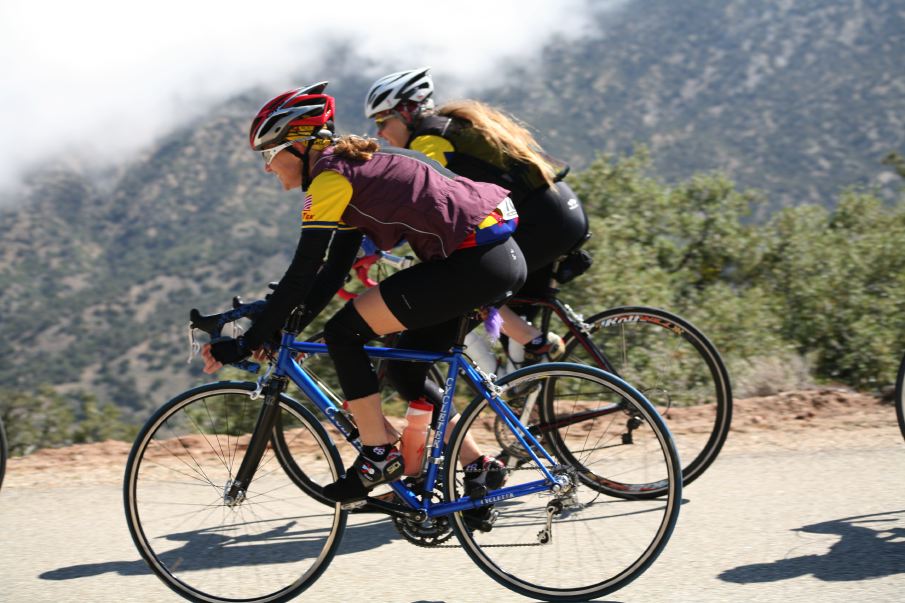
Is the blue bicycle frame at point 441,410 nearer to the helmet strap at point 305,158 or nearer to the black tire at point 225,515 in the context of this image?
the black tire at point 225,515

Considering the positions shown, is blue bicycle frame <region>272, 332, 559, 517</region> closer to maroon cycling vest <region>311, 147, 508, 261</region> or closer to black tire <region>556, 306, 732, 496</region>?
maroon cycling vest <region>311, 147, 508, 261</region>

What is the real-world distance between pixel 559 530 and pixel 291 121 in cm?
194

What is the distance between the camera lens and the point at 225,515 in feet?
13.3

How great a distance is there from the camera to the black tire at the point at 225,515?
3748 millimetres

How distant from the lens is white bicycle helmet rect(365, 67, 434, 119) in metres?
4.96

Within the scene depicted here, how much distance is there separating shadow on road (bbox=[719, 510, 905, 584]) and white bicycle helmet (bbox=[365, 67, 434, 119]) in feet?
9.14

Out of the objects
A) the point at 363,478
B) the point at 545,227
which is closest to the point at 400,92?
the point at 545,227

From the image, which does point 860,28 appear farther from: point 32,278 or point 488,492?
point 488,492

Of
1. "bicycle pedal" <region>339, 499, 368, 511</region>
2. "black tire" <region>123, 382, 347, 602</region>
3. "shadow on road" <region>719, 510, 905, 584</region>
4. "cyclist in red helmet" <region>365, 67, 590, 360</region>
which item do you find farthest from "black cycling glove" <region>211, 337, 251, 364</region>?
"shadow on road" <region>719, 510, 905, 584</region>

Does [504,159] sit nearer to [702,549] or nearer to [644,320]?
[644,320]

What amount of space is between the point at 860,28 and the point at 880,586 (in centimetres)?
14319

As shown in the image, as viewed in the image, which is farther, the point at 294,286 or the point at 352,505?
the point at 352,505

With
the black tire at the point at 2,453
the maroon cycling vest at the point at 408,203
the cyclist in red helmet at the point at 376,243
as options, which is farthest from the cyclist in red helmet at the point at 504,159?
the black tire at the point at 2,453

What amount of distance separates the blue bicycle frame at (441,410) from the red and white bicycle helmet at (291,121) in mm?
780
